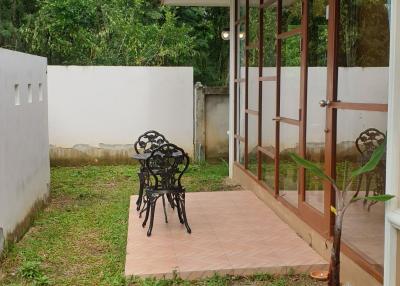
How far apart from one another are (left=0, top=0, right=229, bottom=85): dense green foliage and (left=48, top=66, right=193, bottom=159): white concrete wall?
1762mm

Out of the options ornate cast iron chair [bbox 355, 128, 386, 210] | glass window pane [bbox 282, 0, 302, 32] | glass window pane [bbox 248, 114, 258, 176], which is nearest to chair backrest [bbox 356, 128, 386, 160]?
ornate cast iron chair [bbox 355, 128, 386, 210]

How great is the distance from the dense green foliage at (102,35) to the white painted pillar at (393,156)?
9.52 metres

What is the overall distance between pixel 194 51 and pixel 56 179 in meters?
5.77

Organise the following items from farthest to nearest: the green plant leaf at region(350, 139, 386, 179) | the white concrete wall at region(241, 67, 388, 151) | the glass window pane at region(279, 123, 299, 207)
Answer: the glass window pane at region(279, 123, 299, 207) → the white concrete wall at region(241, 67, 388, 151) → the green plant leaf at region(350, 139, 386, 179)

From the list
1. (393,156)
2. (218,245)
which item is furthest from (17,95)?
(393,156)

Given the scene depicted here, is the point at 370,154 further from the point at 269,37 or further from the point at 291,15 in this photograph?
the point at 269,37

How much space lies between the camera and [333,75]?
14.1ft

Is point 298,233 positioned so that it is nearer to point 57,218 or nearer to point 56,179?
point 57,218

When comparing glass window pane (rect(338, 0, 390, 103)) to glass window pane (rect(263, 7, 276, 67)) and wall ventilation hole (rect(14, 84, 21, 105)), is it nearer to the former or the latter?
glass window pane (rect(263, 7, 276, 67))

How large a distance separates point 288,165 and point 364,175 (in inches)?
83.2

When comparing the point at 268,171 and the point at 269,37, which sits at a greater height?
the point at 269,37

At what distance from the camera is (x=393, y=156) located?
2.73m

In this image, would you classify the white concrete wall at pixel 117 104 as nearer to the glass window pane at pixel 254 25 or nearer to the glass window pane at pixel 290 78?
the glass window pane at pixel 254 25

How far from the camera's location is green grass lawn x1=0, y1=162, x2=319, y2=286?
4.27 meters
